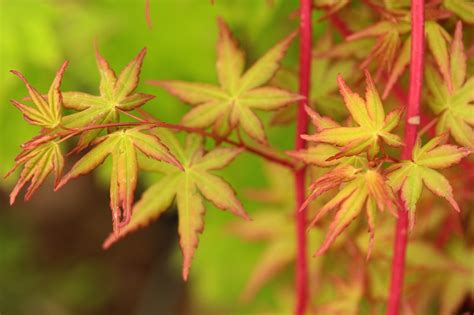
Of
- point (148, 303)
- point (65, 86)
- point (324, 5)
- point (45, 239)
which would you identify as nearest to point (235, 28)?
point (65, 86)

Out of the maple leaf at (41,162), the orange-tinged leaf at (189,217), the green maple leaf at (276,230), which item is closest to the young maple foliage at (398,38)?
the orange-tinged leaf at (189,217)

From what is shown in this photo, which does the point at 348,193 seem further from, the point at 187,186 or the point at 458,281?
the point at 458,281

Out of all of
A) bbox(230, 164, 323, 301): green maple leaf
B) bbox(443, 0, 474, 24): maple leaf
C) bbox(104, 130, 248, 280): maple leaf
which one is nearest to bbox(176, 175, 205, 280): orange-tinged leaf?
bbox(104, 130, 248, 280): maple leaf

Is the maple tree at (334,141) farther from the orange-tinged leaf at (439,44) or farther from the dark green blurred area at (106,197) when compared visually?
the dark green blurred area at (106,197)

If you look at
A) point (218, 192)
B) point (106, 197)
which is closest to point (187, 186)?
point (218, 192)

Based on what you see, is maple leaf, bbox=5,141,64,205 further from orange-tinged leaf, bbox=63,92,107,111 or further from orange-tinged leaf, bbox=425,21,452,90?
orange-tinged leaf, bbox=425,21,452,90
